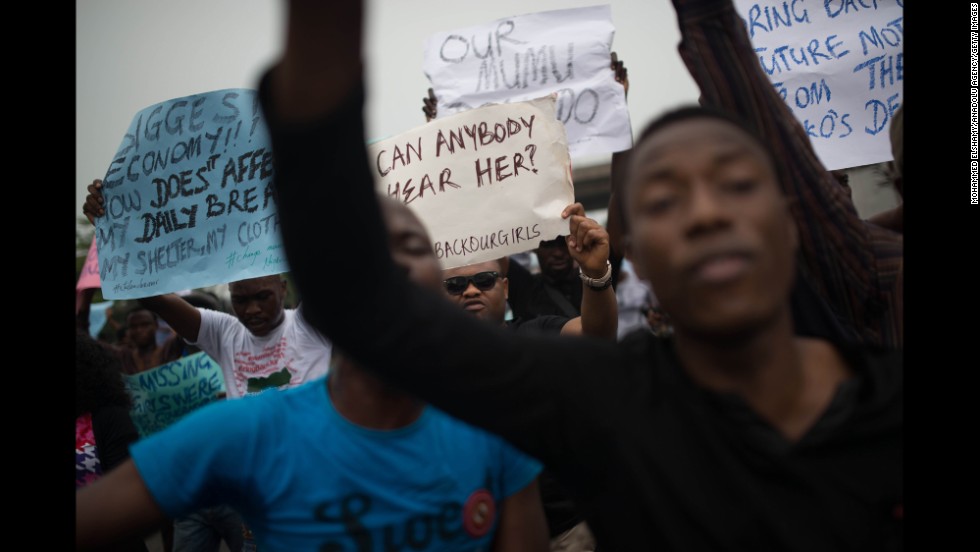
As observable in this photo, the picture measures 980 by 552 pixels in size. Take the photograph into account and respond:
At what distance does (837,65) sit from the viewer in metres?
4.06

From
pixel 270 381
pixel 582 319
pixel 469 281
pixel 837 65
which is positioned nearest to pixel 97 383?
pixel 270 381

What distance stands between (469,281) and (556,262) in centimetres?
140

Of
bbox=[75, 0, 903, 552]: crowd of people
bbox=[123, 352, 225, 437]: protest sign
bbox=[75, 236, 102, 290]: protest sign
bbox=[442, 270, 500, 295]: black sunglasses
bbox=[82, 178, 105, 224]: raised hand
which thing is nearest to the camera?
bbox=[75, 0, 903, 552]: crowd of people

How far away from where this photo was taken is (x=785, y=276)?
129 centimetres

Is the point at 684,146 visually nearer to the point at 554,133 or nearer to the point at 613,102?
the point at 554,133

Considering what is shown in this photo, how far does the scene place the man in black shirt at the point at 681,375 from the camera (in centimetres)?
117

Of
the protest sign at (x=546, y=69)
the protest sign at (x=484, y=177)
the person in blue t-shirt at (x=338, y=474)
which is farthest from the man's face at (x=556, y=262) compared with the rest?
the person in blue t-shirt at (x=338, y=474)

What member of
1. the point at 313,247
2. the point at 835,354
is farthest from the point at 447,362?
the point at 835,354

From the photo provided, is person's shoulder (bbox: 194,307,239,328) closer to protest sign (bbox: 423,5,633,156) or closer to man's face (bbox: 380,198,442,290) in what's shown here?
protest sign (bbox: 423,5,633,156)

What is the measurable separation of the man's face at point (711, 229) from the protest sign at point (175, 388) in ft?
15.9

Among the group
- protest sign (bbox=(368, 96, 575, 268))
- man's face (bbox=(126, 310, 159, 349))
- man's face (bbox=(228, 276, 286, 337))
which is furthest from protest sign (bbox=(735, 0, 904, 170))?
man's face (bbox=(126, 310, 159, 349))

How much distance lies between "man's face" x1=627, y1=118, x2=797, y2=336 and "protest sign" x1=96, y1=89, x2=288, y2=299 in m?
2.97

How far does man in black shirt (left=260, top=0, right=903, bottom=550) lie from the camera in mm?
1168

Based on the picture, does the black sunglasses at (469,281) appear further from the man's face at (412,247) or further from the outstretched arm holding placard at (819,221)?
the outstretched arm holding placard at (819,221)
